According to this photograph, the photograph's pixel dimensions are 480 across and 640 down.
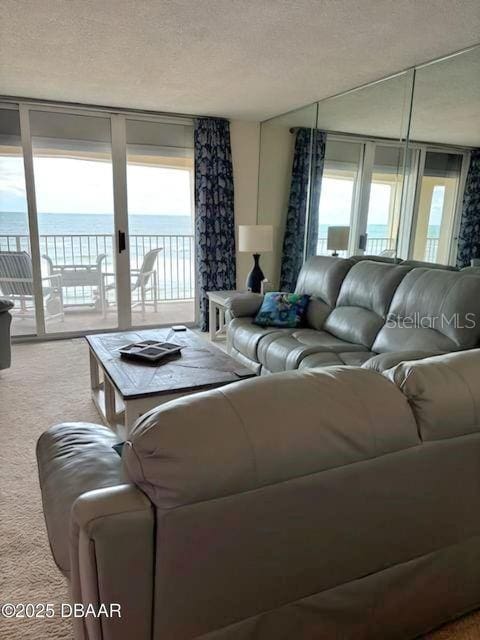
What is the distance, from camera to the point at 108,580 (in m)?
0.77

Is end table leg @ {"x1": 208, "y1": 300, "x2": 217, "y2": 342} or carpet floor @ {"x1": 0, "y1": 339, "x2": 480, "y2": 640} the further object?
end table leg @ {"x1": 208, "y1": 300, "x2": 217, "y2": 342}

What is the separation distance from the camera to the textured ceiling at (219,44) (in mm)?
2254

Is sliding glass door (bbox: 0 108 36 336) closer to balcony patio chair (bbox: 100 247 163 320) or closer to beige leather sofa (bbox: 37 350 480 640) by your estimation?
balcony patio chair (bbox: 100 247 163 320)

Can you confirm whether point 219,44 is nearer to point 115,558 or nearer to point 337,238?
point 337,238

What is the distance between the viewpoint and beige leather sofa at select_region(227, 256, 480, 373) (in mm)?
2393

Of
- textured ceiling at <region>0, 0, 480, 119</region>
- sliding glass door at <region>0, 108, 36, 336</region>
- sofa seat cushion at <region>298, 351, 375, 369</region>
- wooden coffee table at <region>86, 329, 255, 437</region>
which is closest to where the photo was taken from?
wooden coffee table at <region>86, 329, 255, 437</region>

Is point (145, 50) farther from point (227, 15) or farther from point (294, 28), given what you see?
point (294, 28)

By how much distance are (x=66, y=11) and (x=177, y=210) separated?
2770 mm

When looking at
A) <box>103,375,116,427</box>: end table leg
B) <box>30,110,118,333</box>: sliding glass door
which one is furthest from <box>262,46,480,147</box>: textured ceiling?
<box>103,375,116,427</box>: end table leg

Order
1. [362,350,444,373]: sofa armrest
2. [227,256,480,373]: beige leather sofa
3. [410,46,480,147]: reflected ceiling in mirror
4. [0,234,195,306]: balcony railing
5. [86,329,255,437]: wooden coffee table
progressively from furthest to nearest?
[0,234,195,306]: balcony railing < [410,46,480,147]: reflected ceiling in mirror < [227,256,480,373]: beige leather sofa < [86,329,255,437]: wooden coffee table < [362,350,444,373]: sofa armrest

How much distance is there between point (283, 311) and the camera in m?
3.47

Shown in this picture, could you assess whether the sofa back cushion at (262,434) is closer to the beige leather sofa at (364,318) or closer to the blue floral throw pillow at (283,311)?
the beige leather sofa at (364,318)

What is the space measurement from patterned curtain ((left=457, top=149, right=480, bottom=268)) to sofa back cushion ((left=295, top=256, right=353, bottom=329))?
80cm

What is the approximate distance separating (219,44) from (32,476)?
8.85ft
